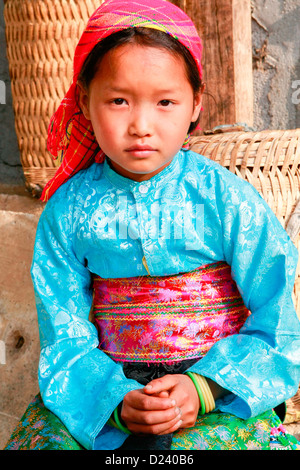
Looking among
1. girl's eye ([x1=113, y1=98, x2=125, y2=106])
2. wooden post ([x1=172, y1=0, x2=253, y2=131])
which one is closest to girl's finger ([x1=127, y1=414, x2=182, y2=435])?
girl's eye ([x1=113, y1=98, x2=125, y2=106])

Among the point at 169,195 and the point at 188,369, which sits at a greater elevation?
the point at 169,195

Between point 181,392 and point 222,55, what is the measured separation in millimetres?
1827

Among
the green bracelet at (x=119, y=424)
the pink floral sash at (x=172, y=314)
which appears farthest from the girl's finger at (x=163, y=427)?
the pink floral sash at (x=172, y=314)

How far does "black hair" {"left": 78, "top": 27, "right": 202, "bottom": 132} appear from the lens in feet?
5.56

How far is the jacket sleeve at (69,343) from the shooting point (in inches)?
69.4

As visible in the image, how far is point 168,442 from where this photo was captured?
1.62m

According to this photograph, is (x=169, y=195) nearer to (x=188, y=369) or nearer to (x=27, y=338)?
(x=188, y=369)

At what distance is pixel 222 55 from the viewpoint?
2.97 m

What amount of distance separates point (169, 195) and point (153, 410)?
620 millimetres

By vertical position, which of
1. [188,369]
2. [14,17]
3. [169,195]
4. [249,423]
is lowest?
[249,423]

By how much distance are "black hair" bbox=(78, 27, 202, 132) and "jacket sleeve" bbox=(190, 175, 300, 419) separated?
1.18 ft

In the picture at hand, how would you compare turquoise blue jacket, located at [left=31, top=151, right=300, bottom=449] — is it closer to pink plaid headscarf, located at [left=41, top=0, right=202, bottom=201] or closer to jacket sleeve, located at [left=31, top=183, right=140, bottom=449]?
jacket sleeve, located at [left=31, top=183, right=140, bottom=449]

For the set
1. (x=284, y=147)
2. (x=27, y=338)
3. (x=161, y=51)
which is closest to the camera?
(x=161, y=51)
